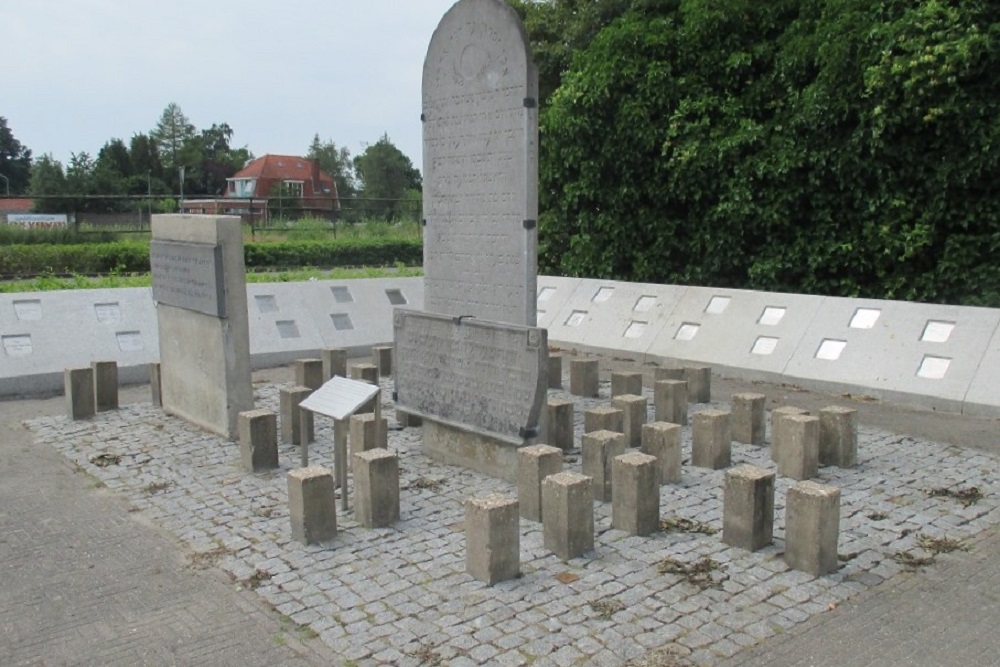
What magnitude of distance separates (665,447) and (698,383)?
286 centimetres

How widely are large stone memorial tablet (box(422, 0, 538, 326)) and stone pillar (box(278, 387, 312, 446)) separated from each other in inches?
56.1

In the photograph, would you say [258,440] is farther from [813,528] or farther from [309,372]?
[813,528]

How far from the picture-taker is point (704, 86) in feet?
46.1

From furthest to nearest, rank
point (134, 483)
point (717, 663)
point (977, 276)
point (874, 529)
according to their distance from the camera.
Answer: point (977, 276) < point (134, 483) < point (874, 529) < point (717, 663)

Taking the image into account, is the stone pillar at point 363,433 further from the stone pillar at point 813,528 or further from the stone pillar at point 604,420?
the stone pillar at point 813,528

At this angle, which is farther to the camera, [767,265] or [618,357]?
[767,265]

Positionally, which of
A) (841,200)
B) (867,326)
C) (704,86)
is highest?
(704,86)

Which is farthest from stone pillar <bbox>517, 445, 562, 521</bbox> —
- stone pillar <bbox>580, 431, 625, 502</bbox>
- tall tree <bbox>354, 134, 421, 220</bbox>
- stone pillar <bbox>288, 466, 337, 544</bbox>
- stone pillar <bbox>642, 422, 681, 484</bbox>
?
tall tree <bbox>354, 134, 421, 220</bbox>

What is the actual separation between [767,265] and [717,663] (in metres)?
10.0

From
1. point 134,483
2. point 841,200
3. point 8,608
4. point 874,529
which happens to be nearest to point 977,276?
point 841,200

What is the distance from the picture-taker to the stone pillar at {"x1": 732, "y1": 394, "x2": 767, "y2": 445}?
302 inches

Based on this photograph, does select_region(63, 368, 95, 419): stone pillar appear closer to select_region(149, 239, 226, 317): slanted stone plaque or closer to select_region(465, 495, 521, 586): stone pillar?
select_region(149, 239, 226, 317): slanted stone plaque

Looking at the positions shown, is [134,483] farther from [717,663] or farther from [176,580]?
[717,663]

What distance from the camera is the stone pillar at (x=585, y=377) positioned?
9633 mm
